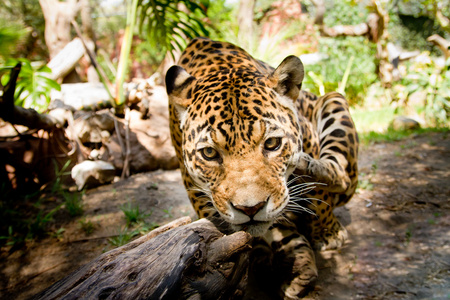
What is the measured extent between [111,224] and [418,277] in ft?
11.9

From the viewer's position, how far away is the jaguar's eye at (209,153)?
2.50 m

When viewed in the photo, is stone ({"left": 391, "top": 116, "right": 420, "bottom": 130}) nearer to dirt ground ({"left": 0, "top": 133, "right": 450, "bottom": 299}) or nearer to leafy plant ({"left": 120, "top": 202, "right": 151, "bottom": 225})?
dirt ground ({"left": 0, "top": 133, "right": 450, "bottom": 299})

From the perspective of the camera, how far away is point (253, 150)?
2.42m

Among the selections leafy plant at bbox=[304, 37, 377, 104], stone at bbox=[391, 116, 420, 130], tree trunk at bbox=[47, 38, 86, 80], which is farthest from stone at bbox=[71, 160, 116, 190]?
leafy plant at bbox=[304, 37, 377, 104]

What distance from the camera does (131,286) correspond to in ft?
5.70

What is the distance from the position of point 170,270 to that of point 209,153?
0.96m

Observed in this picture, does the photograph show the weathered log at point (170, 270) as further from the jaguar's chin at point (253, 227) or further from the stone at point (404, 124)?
the stone at point (404, 124)

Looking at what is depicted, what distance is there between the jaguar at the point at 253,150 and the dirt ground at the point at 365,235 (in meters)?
0.54

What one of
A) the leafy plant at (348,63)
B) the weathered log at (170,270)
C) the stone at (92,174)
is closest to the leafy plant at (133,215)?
the stone at (92,174)

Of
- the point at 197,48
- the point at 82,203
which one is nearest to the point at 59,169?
the point at 82,203

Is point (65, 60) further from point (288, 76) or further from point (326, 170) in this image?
point (326, 170)

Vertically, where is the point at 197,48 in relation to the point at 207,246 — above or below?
above

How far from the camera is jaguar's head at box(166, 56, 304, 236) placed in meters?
2.29

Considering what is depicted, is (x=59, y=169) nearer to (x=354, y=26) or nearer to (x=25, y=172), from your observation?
(x=25, y=172)
